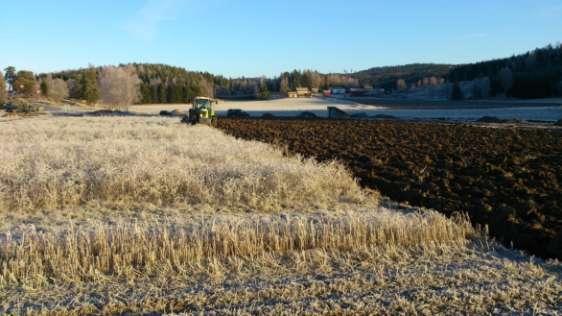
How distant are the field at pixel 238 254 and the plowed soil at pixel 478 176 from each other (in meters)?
0.77

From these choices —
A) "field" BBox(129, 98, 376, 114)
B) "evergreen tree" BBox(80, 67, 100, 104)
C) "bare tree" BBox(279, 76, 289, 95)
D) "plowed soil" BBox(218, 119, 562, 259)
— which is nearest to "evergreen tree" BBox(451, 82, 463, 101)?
"field" BBox(129, 98, 376, 114)

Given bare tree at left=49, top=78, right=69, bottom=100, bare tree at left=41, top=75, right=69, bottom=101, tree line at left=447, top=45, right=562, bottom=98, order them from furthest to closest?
bare tree at left=41, top=75, right=69, bottom=101, bare tree at left=49, top=78, right=69, bottom=100, tree line at left=447, top=45, right=562, bottom=98

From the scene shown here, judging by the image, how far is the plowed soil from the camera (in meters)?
8.07

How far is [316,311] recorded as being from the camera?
4.78 m

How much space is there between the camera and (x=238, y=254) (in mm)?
6395

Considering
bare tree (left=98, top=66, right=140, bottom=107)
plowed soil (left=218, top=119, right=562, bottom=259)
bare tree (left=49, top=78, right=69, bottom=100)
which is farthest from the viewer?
bare tree (left=49, top=78, right=69, bottom=100)

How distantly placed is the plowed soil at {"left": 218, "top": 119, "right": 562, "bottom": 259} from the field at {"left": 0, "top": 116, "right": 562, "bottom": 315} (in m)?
0.77

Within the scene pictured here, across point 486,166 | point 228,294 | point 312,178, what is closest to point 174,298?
point 228,294

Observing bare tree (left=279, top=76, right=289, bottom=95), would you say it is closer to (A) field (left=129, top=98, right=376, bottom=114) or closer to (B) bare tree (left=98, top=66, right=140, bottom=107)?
(A) field (left=129, top=98, right=376, bottom=114)

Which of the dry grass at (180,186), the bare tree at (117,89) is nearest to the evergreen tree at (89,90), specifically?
the bare tree at (117,89)

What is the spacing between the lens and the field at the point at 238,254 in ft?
16.5

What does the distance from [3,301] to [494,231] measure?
6527 mm

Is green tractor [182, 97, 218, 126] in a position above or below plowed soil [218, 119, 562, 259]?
above

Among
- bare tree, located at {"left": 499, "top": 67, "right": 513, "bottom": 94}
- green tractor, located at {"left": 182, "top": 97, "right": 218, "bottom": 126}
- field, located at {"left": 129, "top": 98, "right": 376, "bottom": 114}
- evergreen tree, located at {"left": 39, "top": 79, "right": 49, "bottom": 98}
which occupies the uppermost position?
evergreen tree, located at {"left": 39, "top": 79, "right": 49, "bottom": 98}
